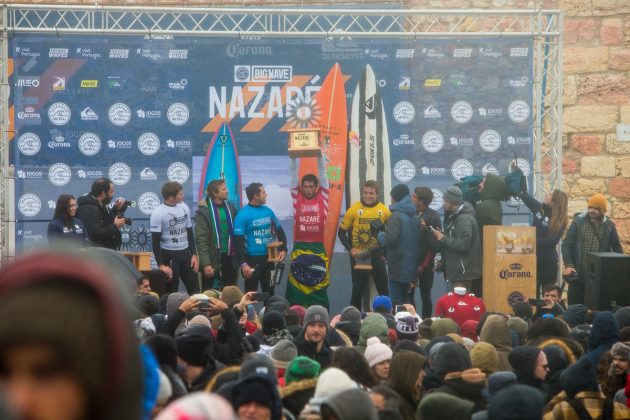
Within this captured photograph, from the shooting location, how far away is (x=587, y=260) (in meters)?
11.8

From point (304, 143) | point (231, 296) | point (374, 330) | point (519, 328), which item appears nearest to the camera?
point (374, 330)

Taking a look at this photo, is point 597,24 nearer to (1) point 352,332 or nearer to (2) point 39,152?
(2) point 39,152

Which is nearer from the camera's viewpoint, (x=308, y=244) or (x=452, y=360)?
(x=452, y=360)

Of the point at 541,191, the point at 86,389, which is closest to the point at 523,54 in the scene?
the point at 541,191

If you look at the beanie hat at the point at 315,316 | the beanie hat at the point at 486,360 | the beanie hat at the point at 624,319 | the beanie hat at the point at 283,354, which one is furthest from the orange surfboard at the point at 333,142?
the beanie hat at the point at 283,354

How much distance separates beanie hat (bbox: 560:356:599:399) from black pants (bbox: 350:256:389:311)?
294 inches

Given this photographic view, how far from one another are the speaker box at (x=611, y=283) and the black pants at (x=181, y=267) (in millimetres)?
4247

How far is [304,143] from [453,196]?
72.1 inches

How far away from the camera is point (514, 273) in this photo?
12.8 metres

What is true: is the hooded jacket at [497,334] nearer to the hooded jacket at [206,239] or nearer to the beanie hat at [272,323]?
the beanie hat at [272,323]

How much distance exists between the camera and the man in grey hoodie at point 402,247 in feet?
42.2

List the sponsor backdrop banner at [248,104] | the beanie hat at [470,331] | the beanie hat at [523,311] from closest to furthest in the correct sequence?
the beanie hat at [470,331] → the beanie hat at [523,311] → the sponsor backdrop banner at [248,104]

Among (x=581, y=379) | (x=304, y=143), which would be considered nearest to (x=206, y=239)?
(x=304, y=143)

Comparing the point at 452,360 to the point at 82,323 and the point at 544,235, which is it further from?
the point at 544,235
